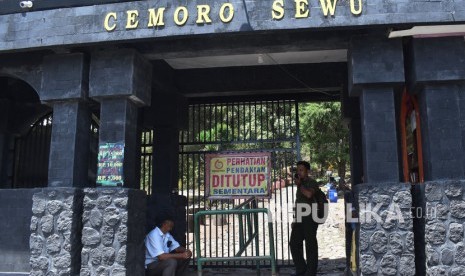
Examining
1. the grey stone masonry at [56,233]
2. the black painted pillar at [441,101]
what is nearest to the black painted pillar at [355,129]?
the black painted pillar at [441,101]

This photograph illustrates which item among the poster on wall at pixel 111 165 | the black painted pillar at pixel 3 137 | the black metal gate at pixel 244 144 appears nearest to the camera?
the poster on wall at pixel 111 165

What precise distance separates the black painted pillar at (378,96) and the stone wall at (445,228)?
508 mm

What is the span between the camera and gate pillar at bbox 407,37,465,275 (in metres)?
4.91

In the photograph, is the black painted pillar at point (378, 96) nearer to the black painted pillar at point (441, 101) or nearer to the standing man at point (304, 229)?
the black painted pillar at point (441, 101)

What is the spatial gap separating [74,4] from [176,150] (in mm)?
3283

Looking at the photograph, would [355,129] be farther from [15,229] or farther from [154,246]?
[15,229]

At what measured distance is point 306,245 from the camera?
253 inches

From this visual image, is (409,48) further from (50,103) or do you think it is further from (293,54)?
(50,103)

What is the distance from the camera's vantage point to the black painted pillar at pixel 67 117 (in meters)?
5.81

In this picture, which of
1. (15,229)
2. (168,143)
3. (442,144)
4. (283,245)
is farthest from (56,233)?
(283,245)

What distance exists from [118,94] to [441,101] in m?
4.23

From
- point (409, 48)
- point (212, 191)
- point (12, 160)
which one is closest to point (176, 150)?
point (212, 191)

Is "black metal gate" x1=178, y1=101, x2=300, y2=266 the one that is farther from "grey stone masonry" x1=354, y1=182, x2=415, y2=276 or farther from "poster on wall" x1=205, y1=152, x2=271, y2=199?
"grey stone masonry" x1=354, y1=182, x2=415, y2=276

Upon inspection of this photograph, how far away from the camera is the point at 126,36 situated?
564 cm
